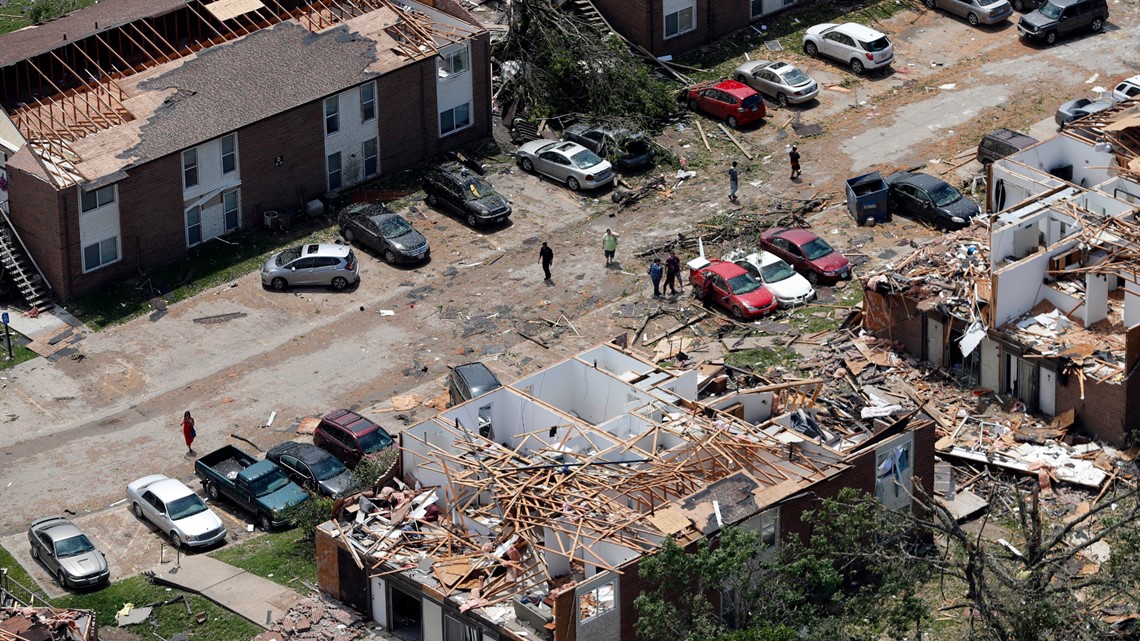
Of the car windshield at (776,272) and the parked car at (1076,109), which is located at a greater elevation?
the parked car at (1076,109)

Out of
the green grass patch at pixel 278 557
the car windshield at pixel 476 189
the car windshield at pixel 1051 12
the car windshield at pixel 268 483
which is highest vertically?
the car windshield at pixel 1051 12

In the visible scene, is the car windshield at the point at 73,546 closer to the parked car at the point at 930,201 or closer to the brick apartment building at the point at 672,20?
the parked car at the point at 930,201

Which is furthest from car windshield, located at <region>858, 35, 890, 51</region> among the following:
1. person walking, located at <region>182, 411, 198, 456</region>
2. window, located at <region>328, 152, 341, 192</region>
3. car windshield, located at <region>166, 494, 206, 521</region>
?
car windshield, located at <region>166, 494, 206, 521</region>

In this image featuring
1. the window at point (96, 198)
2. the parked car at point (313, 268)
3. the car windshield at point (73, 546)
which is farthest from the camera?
the parked car at point (313, 268)

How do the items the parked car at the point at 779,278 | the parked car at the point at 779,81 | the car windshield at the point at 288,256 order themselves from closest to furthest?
1. the parked car at the point at 779,278
2. the car windshield at the point at 288,256
3. the parked car at the point at 779,81

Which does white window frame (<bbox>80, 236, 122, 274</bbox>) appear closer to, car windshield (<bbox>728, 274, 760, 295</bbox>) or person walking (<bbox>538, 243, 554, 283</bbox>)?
person walking (<bbox>538, 243, 554, 283</bbox>)

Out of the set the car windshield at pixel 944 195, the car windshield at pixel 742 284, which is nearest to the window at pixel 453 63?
the car windshield at pixel 742 284

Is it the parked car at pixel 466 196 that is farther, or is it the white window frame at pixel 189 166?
the parked car at pixel 466 196

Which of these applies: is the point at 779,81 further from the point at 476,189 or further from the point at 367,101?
the point at 367,101
